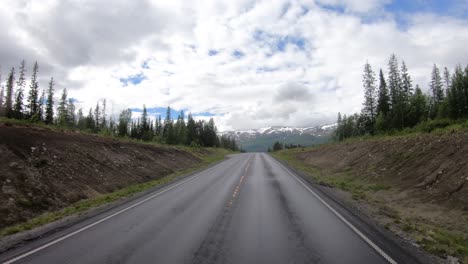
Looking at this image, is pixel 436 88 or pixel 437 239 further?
pixel 436 88

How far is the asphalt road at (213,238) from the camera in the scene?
6.25 metres

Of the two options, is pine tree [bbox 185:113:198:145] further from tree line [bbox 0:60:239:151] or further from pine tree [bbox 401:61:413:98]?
pine tree [bbox 401:61:413:98]

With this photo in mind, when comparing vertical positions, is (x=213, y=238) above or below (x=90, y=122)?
below

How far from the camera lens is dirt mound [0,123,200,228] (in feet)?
39.0

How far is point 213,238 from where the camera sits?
753cm

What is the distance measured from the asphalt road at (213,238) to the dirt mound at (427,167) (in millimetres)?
4098

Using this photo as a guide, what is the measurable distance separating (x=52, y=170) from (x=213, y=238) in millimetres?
11494

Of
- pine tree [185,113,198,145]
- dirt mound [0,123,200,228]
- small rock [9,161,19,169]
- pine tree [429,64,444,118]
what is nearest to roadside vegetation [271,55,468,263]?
dirt mound [0,123,200,228]

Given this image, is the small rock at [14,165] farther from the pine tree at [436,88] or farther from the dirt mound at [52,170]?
the pine tree at [436,88]

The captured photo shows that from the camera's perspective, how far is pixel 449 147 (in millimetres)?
14977

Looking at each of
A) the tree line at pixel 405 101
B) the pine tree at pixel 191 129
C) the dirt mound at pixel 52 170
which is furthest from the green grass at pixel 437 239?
the pine tree at pixel 191 129

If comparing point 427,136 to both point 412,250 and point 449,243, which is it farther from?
point 412,250

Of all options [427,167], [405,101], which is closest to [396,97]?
[405,101]

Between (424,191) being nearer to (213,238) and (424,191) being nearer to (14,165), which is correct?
(213,238)
